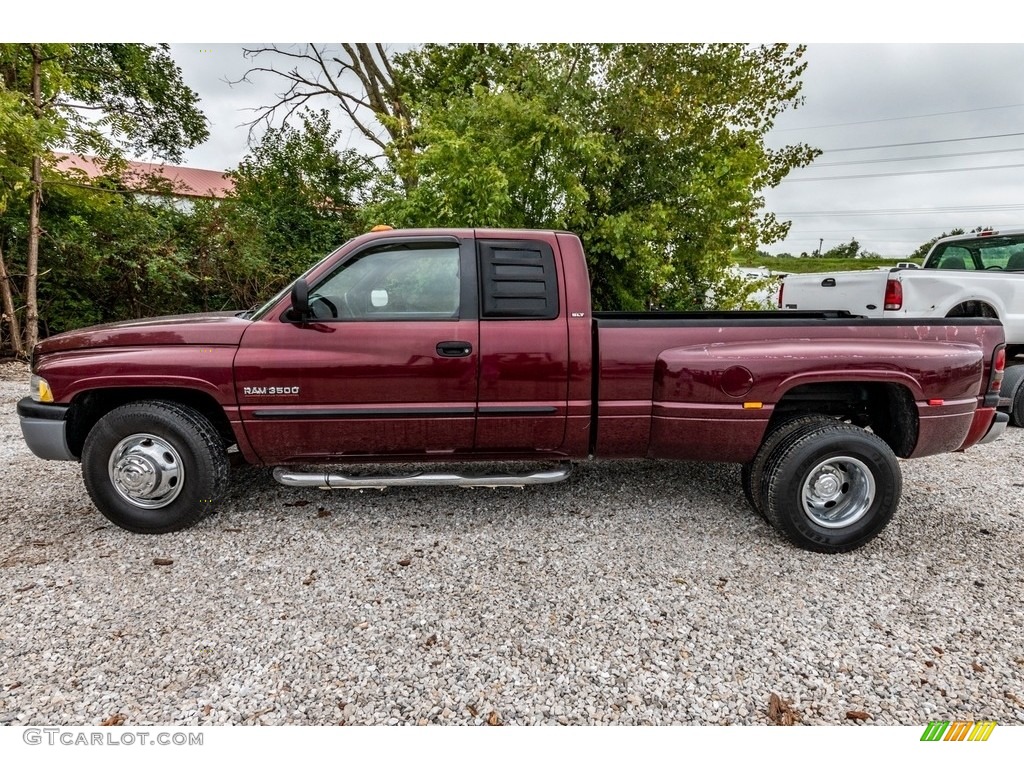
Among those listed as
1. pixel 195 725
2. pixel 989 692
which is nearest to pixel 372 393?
pixel 195 725

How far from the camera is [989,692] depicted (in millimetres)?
2117

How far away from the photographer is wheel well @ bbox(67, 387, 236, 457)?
10.6ft

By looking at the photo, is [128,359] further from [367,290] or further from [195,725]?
[195,725]

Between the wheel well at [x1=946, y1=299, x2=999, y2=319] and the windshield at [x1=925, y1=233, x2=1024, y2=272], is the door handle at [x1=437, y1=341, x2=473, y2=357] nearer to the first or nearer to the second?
the wheel well at [x1=946, y1=299, x2=999, y2=319]

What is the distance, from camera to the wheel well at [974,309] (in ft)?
20.4

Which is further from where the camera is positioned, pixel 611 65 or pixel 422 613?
pixel 611 65

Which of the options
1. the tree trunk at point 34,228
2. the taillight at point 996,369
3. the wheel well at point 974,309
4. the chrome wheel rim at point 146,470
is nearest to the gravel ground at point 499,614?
the chrome wheel rim at point 146,470

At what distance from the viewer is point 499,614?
8.38 ft

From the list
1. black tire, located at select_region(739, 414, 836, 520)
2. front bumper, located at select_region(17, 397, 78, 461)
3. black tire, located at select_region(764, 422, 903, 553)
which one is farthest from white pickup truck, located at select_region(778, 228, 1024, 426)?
front bumper, located at select_region(17, 397, 78, 461)

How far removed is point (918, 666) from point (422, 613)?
214 cm

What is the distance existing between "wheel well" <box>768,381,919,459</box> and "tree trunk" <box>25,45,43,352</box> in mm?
9545

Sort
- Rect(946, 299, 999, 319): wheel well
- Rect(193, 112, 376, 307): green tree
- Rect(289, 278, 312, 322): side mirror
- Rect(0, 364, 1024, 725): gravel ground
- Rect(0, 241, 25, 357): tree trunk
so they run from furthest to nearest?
Rect(193, 112, 376, 307): green tree
Rect(0, 241, 25, 357): tree trunk
Rect(946, 299, 999, 319): wheel well
Rect(289, 278, 312, 322): side mirror
Rect(0, 364, 1024, 725): gravel ground

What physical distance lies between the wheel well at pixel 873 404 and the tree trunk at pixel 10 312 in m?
10.5

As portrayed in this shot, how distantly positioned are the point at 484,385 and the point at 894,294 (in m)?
5.18
